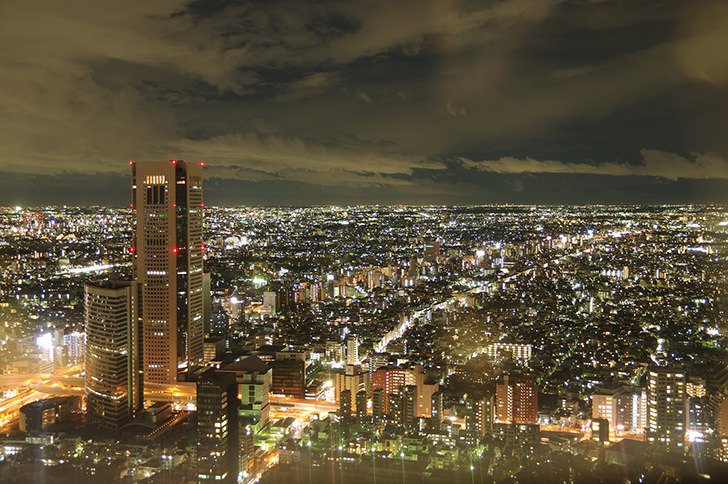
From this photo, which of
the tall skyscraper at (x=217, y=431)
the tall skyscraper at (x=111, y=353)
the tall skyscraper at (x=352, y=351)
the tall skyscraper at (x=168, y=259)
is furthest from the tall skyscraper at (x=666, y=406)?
the tall skyscraper at (x=168, y=259)

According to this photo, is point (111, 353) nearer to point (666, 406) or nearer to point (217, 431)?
point (217, 431)

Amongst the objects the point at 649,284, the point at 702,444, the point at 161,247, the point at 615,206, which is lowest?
the point at 702,444

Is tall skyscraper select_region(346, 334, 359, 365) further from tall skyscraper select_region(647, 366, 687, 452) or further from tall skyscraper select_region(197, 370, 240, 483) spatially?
tall skyscraper select_region(647, 366, 687, 452)

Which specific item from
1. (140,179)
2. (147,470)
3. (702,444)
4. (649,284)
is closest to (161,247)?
(140,179)

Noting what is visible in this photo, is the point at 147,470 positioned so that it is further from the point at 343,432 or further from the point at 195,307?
the point at 195,307

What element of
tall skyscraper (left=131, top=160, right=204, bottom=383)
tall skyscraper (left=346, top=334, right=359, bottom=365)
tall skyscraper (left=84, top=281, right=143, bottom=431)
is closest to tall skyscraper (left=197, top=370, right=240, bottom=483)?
tall skyscraper (left=84, top=281, right=143, bottom=431)

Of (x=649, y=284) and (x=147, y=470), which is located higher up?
(x=649, y=284)

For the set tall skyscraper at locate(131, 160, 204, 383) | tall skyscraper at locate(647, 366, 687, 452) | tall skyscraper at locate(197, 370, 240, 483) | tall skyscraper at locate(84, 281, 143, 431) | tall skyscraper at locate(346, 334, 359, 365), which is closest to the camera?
tall skyscraper at locate(197, 370, 240, 483)
